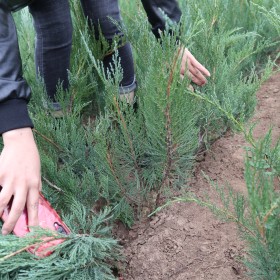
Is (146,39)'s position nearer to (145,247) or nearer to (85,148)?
(85,148)

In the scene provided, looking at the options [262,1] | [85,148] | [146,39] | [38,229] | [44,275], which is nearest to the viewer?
[38,229]

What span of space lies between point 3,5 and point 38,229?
68cm

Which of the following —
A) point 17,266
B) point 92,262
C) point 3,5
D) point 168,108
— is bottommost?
point 92,262

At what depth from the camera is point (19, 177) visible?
113 centimetres

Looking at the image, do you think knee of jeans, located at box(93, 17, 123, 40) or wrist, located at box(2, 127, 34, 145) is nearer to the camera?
wrist, located at box(2, 127, 34, 145)

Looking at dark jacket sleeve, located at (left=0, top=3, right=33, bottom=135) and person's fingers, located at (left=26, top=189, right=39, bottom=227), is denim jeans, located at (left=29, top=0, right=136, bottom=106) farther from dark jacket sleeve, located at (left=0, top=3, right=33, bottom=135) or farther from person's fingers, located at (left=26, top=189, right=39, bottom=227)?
person's fingers, located at (left=26, top=189, right=39, bottom=227)

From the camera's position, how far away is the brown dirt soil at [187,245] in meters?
1.35

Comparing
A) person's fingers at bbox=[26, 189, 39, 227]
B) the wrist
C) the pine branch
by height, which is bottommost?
the pine branch

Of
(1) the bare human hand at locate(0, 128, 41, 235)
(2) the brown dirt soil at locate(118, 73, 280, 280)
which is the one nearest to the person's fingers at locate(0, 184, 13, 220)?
(1) the bare human hand at locate(0, 128, 41, 235)

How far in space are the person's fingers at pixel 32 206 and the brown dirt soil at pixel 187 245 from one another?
41 cm

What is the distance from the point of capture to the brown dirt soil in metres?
1.35

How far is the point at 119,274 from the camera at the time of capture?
1.40m

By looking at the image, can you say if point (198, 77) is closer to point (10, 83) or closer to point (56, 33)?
point (56, 33)

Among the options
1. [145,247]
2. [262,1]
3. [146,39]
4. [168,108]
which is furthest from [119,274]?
[262,1]
